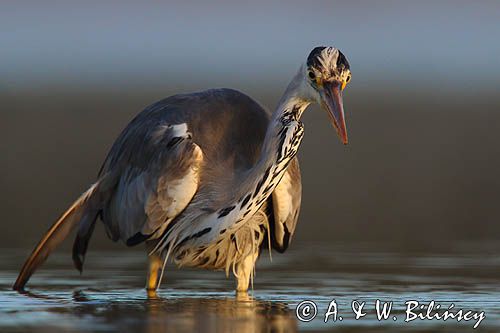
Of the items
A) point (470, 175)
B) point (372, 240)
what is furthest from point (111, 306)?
point (470, 175)

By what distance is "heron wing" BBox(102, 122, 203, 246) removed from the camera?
1329 cm

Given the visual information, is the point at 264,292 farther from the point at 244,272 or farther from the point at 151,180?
the point at 151,180

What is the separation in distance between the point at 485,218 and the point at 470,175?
4.28 m

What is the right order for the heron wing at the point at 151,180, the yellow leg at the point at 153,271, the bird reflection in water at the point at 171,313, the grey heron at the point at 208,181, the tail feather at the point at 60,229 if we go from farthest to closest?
the tail feather at the point at 60,229 → the yellow leg at the point at 153,271 → the heron wing at the point at 151,180 → the grey heron at the point at 208,181 → the bird reflection in water at the point at 171,313

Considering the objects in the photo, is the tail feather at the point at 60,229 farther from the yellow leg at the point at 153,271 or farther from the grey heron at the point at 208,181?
the yellow leg at the point at 153,271

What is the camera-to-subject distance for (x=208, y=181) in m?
13.3

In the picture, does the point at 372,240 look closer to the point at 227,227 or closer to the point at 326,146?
the point at 227,227

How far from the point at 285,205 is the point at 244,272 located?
2.53 ft

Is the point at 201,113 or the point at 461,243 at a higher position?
the point at 201,113

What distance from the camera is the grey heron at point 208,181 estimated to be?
502 inches

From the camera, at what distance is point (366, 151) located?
2800 centimetres

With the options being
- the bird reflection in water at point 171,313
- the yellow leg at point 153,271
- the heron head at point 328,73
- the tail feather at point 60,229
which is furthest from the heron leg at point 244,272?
the heron head at point 328,73

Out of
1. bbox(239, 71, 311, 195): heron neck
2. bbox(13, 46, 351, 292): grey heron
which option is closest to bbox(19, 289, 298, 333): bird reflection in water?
bbox(13, 46, 351, 292): grey heron

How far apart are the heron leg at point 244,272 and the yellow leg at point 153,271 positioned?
0.67 m
